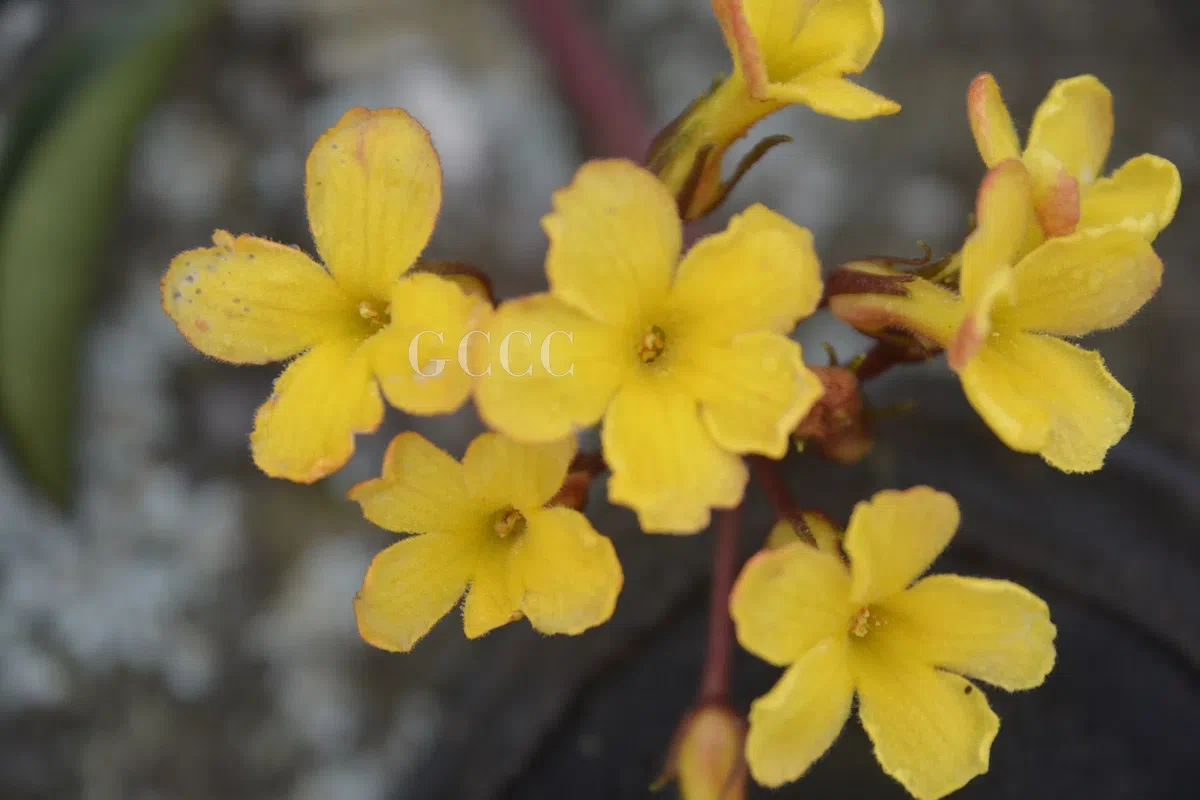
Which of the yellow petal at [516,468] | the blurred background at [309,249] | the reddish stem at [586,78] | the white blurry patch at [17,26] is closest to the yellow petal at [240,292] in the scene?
the yellow petal at [516,468]

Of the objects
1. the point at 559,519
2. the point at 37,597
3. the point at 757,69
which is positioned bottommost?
the point at 37,597

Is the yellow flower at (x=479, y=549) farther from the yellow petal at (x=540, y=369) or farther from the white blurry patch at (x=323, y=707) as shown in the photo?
the white blurry patch at (x=323, y=707)

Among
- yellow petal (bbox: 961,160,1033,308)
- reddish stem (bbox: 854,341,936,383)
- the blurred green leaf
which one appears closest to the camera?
yellow petal (bbox: 961,160,1033,308)

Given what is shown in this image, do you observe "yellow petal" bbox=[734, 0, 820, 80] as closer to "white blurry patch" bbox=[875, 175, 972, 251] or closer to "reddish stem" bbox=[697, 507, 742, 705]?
"reddish stem" bbox=[697, 507, 742, 705]

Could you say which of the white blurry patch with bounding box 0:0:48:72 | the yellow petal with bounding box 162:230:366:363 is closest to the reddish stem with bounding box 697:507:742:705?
the yellow petal with bounding box 162:230:366:363

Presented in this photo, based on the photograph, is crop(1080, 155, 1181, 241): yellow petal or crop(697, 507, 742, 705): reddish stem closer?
crop(1080, 155, 1181, 241): yellow petal

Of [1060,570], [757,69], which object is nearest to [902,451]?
[1060,570]

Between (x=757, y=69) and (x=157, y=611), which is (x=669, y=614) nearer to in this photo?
(x=757, y=69)
